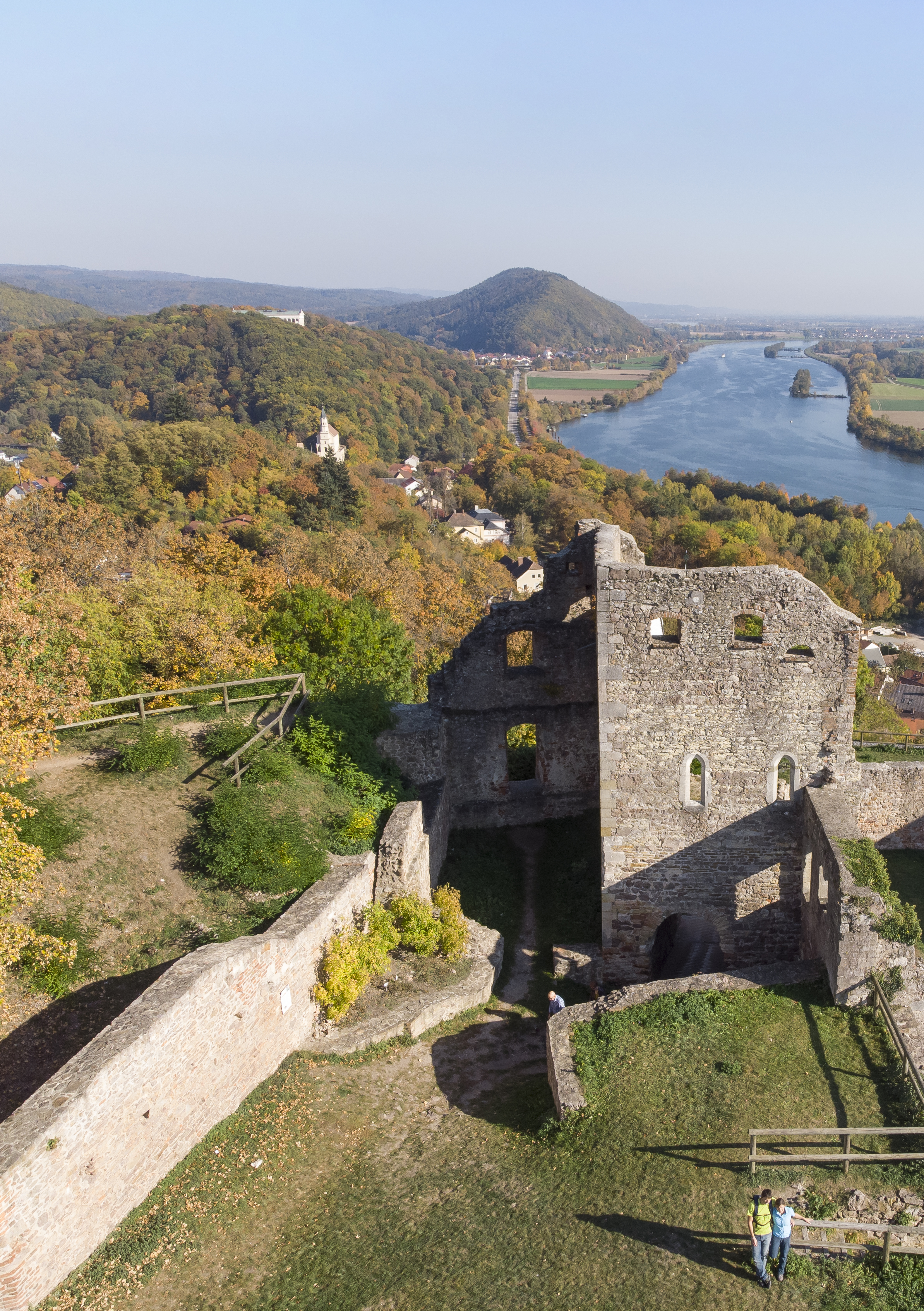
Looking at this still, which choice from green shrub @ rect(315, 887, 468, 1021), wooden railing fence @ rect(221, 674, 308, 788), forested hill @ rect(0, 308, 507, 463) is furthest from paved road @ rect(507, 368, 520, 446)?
green shrub @ rect(315, 887, 468, 1021)

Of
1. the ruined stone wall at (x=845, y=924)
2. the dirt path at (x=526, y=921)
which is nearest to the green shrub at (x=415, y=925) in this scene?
the dirt path at (x=526, y=921)

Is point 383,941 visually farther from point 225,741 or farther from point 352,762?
point 225,741

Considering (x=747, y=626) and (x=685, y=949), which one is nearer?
(x=685, y=949)

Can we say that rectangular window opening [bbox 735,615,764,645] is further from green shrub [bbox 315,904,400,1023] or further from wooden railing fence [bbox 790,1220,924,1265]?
wooden railing fence [bbox 790,1220,924,1265]

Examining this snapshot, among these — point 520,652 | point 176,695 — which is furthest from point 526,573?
point 176,695

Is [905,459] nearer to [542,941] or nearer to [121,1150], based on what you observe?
[542,941]

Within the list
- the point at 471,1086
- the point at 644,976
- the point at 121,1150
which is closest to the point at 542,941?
the point at 644,976
